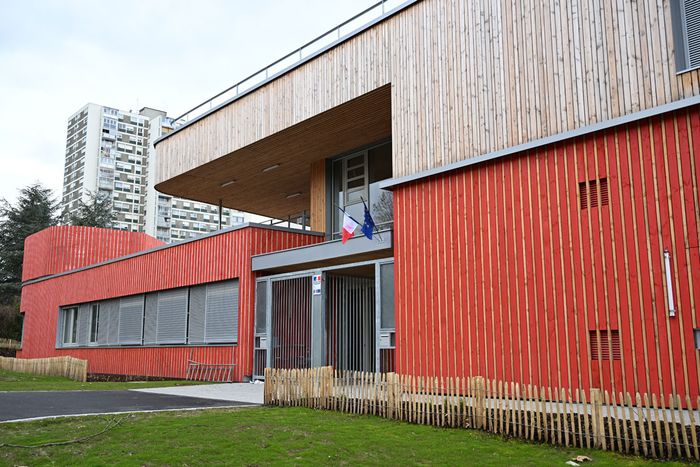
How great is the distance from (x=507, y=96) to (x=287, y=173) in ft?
38.9

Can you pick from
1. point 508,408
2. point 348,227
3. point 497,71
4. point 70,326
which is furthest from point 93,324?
point 508,408

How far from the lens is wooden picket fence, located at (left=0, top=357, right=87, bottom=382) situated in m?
19.9

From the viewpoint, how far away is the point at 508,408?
7.97m

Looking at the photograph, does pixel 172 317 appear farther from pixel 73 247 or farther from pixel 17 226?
pixel 17 226

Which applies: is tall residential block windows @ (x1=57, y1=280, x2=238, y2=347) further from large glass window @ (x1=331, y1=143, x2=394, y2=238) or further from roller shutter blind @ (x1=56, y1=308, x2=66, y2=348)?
large glass window @ (x1=331, y1=143, x2=394, y2=238)

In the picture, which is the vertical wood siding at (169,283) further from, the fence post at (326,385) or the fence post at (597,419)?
the fence post at (597,419)

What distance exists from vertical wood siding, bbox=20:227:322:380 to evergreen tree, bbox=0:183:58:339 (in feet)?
59.9

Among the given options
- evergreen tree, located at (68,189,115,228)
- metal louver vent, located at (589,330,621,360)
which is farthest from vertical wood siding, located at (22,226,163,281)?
evergreen tree, located at (68,189,115,228)

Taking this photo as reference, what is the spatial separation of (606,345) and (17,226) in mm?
53736

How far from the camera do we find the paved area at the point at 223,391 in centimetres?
1308

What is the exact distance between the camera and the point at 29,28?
35.7ft

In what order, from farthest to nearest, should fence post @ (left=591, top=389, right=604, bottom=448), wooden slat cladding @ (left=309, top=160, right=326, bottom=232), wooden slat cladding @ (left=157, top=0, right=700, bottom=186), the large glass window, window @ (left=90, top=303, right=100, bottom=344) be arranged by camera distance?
window @ (left=90, top=303, right=100, bottom=344)
wooden slat cladding @ (left=309, top=160, right=326, bottom=232)
the large glass window
wooden slat cladding @ (left=157, top=0, right=700, bottom=186)
fence post @ (left=591, top=389, right=604, bottom=448)

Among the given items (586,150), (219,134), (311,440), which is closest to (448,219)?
(586,150)

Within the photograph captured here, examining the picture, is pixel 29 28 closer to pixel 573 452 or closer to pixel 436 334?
pixel 436 334
